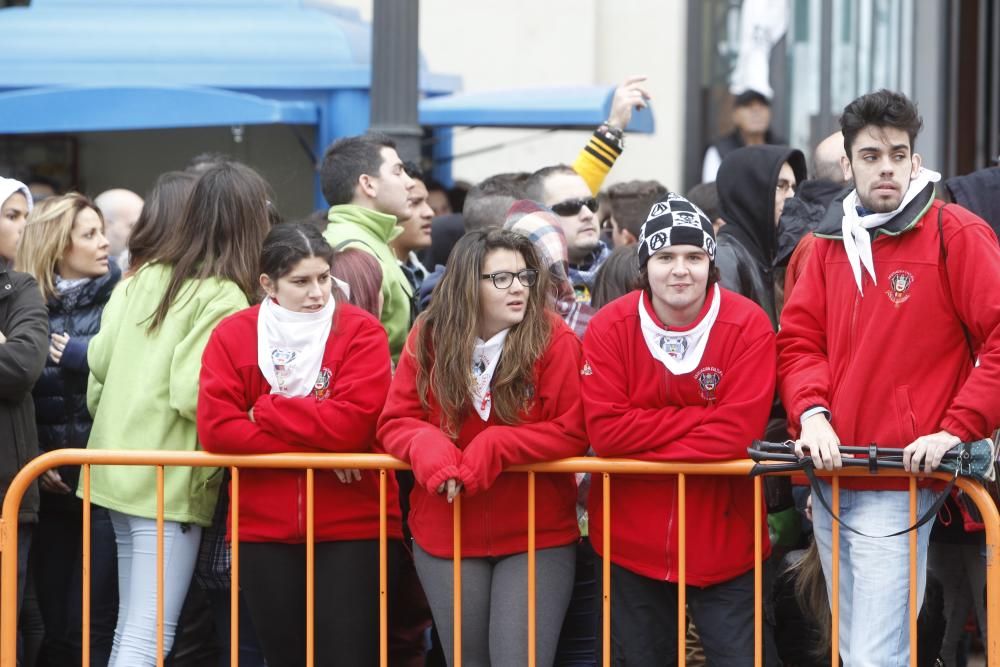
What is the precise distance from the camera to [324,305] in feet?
16.3

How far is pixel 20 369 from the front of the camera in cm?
511

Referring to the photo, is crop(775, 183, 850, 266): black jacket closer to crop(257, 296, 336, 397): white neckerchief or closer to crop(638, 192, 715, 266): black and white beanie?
Result: crop(638, 192, 715, 266): black and white beanie

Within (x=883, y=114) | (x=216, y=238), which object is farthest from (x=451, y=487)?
(x=883, y=114)

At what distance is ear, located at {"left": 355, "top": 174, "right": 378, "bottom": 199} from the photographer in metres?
5.91

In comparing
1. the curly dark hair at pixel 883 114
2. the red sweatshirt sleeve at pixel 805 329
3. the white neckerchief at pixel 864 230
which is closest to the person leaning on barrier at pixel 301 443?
the red sweatshirt sleeve at pixel 805 329

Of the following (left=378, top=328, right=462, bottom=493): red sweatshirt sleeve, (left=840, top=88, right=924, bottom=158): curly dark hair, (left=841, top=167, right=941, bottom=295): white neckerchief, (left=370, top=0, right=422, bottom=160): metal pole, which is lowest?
(left=378, top=328, right=462, bottom=493): red sweatshirt sleeve

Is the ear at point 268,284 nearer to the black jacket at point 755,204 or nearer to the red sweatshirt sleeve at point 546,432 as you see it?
the red sweatshirt sleeve at point 546,432

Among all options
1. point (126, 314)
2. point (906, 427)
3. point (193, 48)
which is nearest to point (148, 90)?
point (193, 48)

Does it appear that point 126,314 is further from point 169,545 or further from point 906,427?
point 906,427

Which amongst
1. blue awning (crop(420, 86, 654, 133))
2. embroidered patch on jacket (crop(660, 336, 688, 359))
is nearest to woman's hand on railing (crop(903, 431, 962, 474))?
embroidered patch on jacket (crop(660, 336, 688, 359))

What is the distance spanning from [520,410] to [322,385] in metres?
0.64

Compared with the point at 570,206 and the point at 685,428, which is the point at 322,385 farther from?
the point at 570,206

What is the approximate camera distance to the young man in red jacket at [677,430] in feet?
15.0

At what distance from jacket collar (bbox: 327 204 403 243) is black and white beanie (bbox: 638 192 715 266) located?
4.18 ft
